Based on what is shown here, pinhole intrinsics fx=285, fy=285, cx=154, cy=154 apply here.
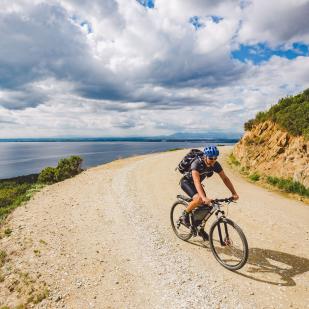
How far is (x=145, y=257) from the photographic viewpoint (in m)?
7.80

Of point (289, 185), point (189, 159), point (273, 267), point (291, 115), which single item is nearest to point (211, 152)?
point (189, 159)

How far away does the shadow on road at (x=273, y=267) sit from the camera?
21.3 ft

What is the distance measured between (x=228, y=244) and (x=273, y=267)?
1193mm

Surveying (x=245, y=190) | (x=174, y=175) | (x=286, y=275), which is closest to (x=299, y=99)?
(x=245, y=190)

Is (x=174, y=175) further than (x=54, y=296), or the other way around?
(x=174, y=175)

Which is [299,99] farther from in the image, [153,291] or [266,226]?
[153,291]

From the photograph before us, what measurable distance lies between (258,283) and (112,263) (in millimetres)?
3632

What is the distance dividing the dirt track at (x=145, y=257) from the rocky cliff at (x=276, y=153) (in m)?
2.88

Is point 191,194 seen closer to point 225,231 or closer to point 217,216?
point 217,216

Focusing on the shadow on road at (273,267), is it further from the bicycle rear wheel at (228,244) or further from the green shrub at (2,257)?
the green shrub at (2,257)

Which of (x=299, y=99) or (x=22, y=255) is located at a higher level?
(x=299, y=99)

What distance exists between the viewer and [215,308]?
5.54m

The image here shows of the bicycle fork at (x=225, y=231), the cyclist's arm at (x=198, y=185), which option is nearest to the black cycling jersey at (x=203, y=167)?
the cyclist's arm at (x=198, y=185)

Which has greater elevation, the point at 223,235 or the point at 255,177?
the point at 223,235
